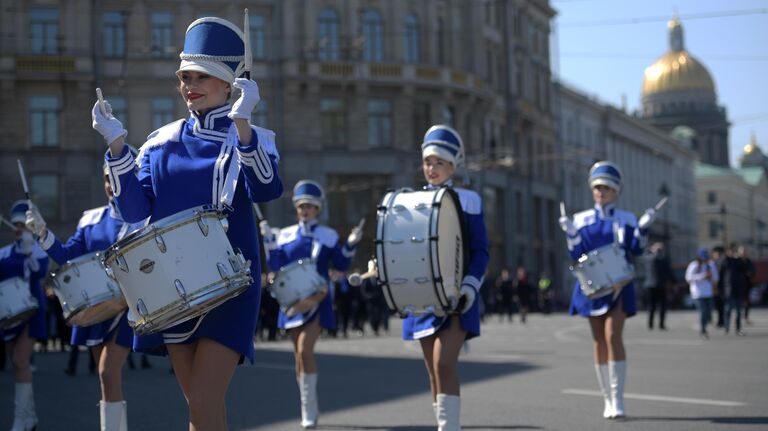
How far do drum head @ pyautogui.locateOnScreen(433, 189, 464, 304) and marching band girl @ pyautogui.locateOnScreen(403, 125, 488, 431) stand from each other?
2.5 inches

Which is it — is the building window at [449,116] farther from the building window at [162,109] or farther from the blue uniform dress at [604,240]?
the blue uniform dress at [604,240]

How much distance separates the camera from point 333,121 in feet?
185

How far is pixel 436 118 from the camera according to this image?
194 ft

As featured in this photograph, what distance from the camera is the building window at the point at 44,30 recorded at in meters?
52.5

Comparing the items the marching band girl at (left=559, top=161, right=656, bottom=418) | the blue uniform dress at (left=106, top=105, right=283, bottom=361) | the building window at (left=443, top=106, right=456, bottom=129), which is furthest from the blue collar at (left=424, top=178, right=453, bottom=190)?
the building window at (left=443, top=106, right=456, bottom=129)

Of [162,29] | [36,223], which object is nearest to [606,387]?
[36,223]

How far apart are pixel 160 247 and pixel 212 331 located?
475 millimetres

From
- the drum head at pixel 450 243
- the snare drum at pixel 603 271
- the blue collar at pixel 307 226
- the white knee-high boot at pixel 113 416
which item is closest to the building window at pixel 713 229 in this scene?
the snare drum at pixel 603 271

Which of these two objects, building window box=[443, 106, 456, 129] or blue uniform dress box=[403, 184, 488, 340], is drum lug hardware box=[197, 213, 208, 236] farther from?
building window box=[443, 106, 456, 129]

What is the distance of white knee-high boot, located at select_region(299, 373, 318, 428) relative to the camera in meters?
11.4

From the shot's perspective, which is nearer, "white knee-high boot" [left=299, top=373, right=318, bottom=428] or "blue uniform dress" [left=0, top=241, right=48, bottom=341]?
"white knee-high boot" [left=299, top=373, right=318, bottom=428]

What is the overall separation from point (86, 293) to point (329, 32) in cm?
4776

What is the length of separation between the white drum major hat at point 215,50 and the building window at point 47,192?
47380 mm

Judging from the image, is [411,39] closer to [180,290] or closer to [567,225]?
[567,225]
